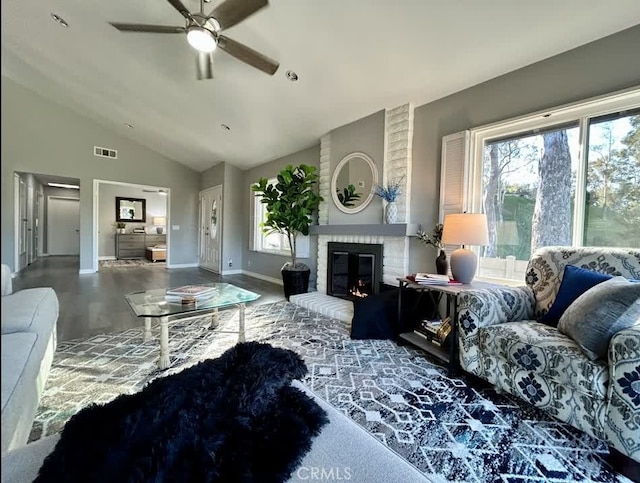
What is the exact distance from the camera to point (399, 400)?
1.81m

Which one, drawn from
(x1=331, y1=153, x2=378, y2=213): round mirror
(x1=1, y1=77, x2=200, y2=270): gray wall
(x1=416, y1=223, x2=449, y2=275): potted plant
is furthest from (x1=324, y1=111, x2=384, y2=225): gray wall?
(x1=1, y1=77, x2=200, y2=270): gray wall

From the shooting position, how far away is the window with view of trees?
2.10m

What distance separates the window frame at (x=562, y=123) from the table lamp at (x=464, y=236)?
20.6 inches

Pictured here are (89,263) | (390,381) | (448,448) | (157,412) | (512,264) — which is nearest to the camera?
(157,412)

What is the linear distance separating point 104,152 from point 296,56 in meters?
5.32

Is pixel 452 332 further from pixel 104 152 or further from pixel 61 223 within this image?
pixel 104 152

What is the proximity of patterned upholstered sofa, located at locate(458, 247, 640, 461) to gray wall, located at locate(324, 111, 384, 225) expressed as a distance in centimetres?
180

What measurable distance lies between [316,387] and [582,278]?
1.79m

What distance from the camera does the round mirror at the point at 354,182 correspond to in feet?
12.3

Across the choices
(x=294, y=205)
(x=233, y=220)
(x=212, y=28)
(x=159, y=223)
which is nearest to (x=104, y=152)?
(x=233, y=220)

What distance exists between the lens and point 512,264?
266 cm

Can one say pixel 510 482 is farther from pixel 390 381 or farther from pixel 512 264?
pixel 512 264

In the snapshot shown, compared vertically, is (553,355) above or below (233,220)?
below

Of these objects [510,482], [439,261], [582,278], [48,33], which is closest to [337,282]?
[439,261]
